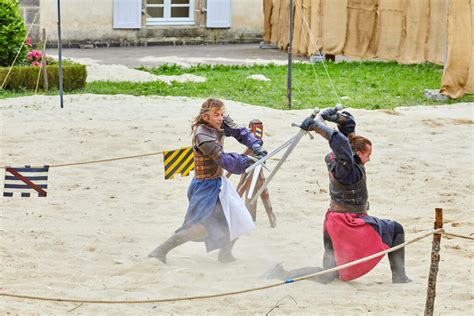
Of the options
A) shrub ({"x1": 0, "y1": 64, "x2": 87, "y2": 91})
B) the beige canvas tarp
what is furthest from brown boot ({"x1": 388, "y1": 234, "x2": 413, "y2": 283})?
the beige canvas tarp

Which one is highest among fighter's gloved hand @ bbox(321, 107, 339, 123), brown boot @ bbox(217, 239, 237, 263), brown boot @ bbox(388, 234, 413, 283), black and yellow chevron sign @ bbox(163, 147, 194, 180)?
fighter's gloved hand @ bbox(321, 107, 339, 123)

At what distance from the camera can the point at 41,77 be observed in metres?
14.5

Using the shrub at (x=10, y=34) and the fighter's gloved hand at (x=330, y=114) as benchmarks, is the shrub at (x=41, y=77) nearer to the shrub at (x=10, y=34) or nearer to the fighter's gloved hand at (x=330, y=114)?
the shrub at (x=10, y=34)

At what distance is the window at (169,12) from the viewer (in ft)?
74.5

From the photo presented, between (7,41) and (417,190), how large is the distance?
25.6 feet

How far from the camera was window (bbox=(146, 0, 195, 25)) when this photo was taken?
74.5ft

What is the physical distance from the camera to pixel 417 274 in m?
7.01

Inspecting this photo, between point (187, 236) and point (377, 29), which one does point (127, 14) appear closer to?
point (377, 29)

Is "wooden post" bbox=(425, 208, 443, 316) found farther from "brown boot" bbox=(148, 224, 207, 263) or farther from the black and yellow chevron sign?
the black and yellow chevron sign

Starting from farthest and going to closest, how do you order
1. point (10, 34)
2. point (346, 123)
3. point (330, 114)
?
point (10, 34) < point (346, 123) < point (330, 114)

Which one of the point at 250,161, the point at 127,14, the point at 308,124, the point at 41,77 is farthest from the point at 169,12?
the point at 308,124

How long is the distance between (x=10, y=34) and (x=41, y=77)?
1.10 meters

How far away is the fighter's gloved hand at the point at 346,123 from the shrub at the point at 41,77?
26.8 feet

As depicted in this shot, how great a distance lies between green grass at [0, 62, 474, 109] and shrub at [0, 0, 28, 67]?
3.73 feet
